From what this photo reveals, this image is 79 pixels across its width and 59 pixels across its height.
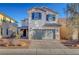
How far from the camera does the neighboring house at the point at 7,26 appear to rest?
281 inches

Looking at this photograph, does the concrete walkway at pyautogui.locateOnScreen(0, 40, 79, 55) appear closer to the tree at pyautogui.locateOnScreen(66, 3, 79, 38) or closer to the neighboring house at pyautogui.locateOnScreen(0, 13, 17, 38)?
the neighboring house at pyautogui.locateOnScreen(0, 13, 17, 38)

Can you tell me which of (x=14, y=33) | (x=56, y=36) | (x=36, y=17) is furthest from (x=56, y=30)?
(x=14, y=33)

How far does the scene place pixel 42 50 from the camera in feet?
23.6

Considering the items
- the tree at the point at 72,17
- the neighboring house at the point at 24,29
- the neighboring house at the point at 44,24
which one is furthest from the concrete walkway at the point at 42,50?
the tree at the point at 72,17

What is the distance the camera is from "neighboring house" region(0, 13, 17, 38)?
23.4ft

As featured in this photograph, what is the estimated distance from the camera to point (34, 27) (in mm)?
7203

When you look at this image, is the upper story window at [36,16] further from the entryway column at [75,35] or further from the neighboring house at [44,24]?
the entryway column at [75,35]

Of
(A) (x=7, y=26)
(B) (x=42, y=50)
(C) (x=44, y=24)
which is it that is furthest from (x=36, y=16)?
(B) (x=42, y=50)

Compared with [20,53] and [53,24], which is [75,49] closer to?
[53,24]

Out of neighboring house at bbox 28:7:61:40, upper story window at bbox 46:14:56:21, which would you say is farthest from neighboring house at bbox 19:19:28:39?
upper story window at bbox 46:14:56:21

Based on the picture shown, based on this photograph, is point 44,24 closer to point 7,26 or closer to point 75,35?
point 75,35

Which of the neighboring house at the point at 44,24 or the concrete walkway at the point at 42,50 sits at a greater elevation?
the neighboring house at the point at 44,24

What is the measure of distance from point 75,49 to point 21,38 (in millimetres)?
1425

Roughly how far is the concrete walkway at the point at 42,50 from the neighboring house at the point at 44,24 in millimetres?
132
